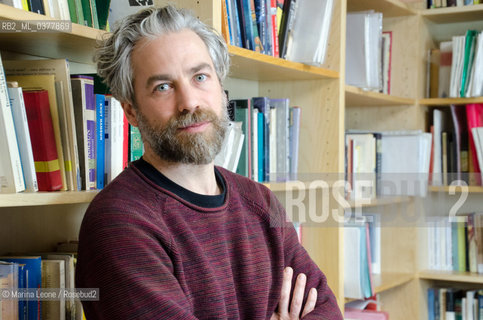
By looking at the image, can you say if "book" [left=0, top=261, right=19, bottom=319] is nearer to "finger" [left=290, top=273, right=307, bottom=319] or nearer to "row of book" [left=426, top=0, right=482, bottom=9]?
"finger" [left=290, top=273, right=307, bottom=319]

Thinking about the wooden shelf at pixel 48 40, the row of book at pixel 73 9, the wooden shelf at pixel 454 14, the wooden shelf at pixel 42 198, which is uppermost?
the wooden shelf at pixel 454 14

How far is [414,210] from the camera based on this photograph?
296cm

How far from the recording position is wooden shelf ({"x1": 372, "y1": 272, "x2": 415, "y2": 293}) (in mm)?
2578

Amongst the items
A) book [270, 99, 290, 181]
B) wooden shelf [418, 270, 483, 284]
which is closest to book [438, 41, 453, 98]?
wooden shelf [418, 270, 483, 284]

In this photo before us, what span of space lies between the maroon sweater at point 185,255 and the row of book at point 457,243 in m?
1.51

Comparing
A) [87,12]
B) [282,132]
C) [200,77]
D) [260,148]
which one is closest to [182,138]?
[200,77]

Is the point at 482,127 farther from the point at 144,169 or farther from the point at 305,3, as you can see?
the point at 144,169

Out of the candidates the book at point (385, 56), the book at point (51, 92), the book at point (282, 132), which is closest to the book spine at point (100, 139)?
the book at point (51, 92)

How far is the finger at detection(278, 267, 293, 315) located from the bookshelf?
0.41 metres

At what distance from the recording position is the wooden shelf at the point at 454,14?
2752 mm

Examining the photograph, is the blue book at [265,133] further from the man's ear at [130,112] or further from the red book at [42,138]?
the red book at [42,138]

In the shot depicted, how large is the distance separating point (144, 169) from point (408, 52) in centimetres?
196

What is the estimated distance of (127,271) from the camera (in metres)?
1.12

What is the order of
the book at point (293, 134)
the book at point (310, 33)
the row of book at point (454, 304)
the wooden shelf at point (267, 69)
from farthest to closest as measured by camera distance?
the row of book at point (454, 304)
the book at point (293, 134)
the book at point (310, 33)
the wooden shelf at point (267, 69)
